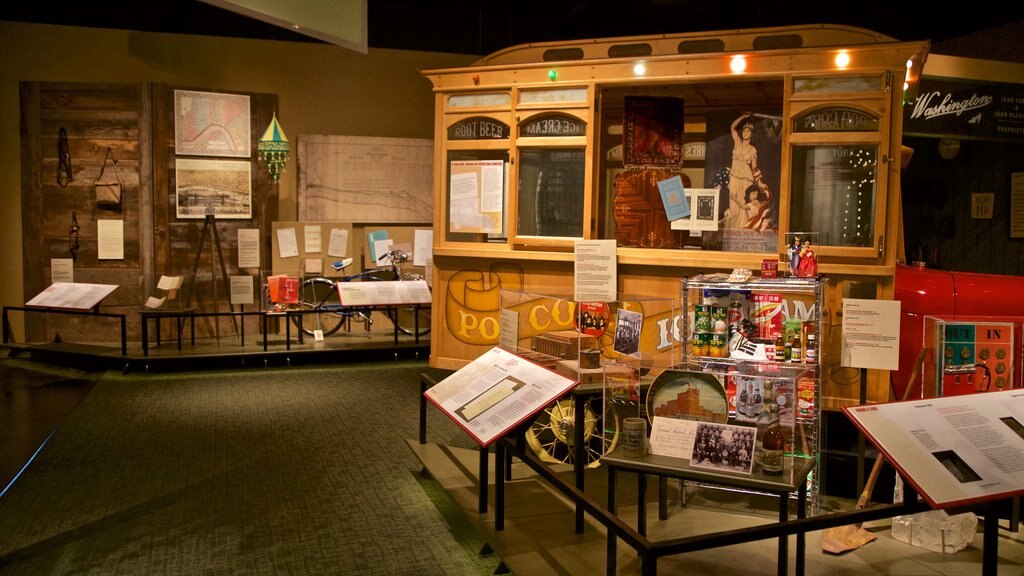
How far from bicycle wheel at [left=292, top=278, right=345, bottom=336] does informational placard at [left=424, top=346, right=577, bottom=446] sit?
5.43 m

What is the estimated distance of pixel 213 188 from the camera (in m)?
9.94

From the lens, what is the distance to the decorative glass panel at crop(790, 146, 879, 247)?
16.9ft

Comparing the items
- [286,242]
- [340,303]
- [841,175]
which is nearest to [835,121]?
[841,175]

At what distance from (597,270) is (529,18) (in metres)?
6.49

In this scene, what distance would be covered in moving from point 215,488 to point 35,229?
6102 mm

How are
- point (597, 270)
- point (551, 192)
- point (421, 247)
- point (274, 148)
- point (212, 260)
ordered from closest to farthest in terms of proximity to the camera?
point (597, 270) → point (551, 192) → point (274, 148) → point (212, 260) → point (421, 247)

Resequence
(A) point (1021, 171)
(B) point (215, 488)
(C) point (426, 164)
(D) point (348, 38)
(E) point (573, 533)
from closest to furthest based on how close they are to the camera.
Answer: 1. (E) point (573, 533)
2. (D) point (348, 38)
3. (B) point (215, 488)
4. (A) point (1021, 171)
5. (C) point (426, 164)

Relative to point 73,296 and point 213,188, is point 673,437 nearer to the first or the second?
point 73,296

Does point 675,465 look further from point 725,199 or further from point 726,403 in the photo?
point 725,199

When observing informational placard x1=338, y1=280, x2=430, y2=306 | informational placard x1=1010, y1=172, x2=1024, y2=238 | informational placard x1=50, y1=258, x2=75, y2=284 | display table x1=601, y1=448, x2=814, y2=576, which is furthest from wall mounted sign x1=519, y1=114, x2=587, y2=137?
informational placard x1=50, y1=258, x2=75, y2=284

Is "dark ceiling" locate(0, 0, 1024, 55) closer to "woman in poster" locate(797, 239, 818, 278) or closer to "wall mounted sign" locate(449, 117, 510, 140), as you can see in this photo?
"wall mounted sign" locate(449, 117, 510, 140)

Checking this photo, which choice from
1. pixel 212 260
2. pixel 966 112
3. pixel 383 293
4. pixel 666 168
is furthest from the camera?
pixel 212 260

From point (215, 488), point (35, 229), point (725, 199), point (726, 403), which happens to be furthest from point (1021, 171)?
point (35, 229)

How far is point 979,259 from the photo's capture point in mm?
9180
